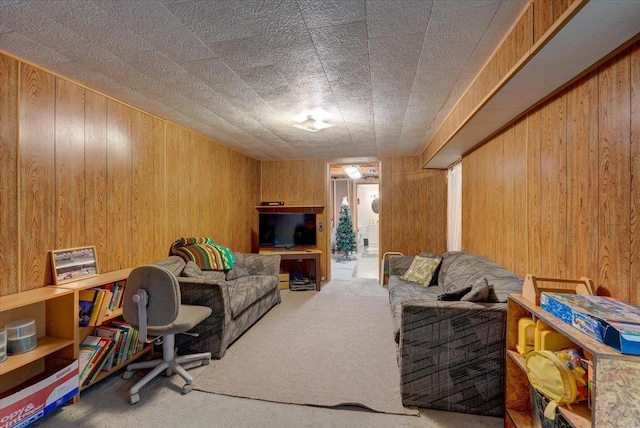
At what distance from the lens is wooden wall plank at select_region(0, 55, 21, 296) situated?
1849mm

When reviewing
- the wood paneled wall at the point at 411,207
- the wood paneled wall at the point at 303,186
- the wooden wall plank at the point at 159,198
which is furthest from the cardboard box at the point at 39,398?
Answer: the wood paneled wall at the point at 411,207

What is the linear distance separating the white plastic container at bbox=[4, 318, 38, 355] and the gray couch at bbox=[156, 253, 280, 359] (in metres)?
1.00

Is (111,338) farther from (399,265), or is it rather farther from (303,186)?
(303,186)

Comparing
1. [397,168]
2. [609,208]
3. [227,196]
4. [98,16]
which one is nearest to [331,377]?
[609,208]

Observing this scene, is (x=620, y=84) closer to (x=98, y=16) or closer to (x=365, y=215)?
(x=98, y=16)

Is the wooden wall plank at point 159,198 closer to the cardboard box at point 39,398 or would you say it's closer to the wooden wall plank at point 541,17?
the cardboard box at point 39,398

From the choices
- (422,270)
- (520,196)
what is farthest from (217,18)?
(422,270)

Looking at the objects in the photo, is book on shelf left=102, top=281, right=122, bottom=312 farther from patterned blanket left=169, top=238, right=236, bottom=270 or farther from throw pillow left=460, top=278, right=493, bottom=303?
throw pillow left=460, top=278, right=493, bottom=303

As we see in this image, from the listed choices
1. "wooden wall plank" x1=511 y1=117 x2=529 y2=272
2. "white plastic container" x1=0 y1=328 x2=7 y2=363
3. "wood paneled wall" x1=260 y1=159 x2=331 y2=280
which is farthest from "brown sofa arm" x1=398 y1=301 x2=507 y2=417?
"wood paneled wall" x1=260 y1=159 x2=331 y2=280

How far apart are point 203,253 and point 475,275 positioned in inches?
116

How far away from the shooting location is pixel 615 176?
142 centimetres

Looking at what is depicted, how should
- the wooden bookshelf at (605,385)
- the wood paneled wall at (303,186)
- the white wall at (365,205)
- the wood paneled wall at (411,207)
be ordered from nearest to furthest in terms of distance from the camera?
the wooden bookshelf at (605,385) < the wood paneled wall at (411,207) < the wood paneled wall at (303,186) < the white wall at (365,205)

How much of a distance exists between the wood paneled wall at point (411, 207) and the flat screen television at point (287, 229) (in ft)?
4.36

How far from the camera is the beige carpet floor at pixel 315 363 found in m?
2.08
